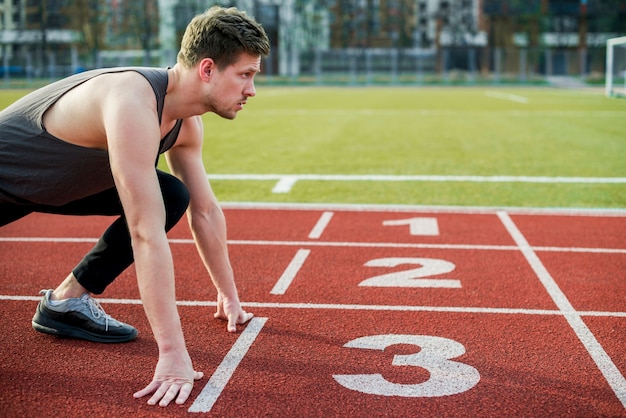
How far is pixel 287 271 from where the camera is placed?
5.36 meters

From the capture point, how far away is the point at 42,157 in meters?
3.40

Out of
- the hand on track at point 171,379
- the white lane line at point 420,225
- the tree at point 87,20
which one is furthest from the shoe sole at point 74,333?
the tree at point 87,20

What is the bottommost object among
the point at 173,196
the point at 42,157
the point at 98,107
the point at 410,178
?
the point at 410,178

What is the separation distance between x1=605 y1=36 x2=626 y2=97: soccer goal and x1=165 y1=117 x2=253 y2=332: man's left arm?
74.8 ft

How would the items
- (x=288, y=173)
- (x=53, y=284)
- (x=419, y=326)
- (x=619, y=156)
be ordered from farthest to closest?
(x=619, y=156)
(x=288, y=173)
(x=53, y=284)
(x=419, y=326)

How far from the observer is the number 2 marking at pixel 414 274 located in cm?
504

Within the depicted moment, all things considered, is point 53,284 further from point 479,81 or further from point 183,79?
point 479,81

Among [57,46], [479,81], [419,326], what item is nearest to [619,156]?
[419,326]

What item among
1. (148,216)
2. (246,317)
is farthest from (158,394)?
(246,317)

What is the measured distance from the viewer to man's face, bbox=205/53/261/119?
10.5ft

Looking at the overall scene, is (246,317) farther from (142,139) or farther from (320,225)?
(320,225)

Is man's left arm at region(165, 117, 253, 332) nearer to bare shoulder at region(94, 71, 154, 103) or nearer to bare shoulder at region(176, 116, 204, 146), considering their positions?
bare shoulder at region(176, 116, 204, 146)

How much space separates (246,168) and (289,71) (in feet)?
160

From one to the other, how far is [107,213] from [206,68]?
1154mm
